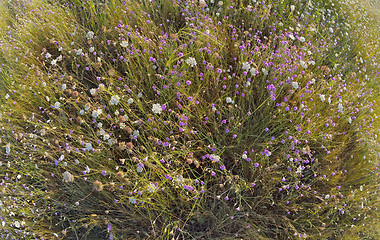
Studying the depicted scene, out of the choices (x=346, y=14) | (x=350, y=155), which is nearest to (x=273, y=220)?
(x=350, y=155)

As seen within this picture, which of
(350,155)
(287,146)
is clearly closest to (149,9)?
(287,146)

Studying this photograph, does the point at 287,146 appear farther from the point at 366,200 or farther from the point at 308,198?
the point at 366,200

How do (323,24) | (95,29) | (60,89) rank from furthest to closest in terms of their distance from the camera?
1. (323,24)
2. (95,29)
3. (60,89)

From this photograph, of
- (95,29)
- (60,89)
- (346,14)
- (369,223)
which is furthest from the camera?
(346,14)

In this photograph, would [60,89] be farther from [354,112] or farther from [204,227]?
[354,112]

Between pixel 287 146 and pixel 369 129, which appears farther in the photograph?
pixel 369 129

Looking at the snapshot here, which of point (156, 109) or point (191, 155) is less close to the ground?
point (156, 109)

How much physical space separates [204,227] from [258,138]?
94cm

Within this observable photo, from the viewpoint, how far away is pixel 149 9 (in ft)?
10.3

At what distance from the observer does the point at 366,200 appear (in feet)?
7.57

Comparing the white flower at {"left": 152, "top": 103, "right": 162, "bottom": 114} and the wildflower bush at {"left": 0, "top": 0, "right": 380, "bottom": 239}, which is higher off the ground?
the white flower at {"left": 152, "top": 103, "right": 162, "bottom": 114}

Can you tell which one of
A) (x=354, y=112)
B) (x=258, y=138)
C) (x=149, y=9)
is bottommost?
(x=258, y=138)

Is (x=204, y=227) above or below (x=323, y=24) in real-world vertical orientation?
below

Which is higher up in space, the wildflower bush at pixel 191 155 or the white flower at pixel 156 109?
the white flower at pixel 156 109
